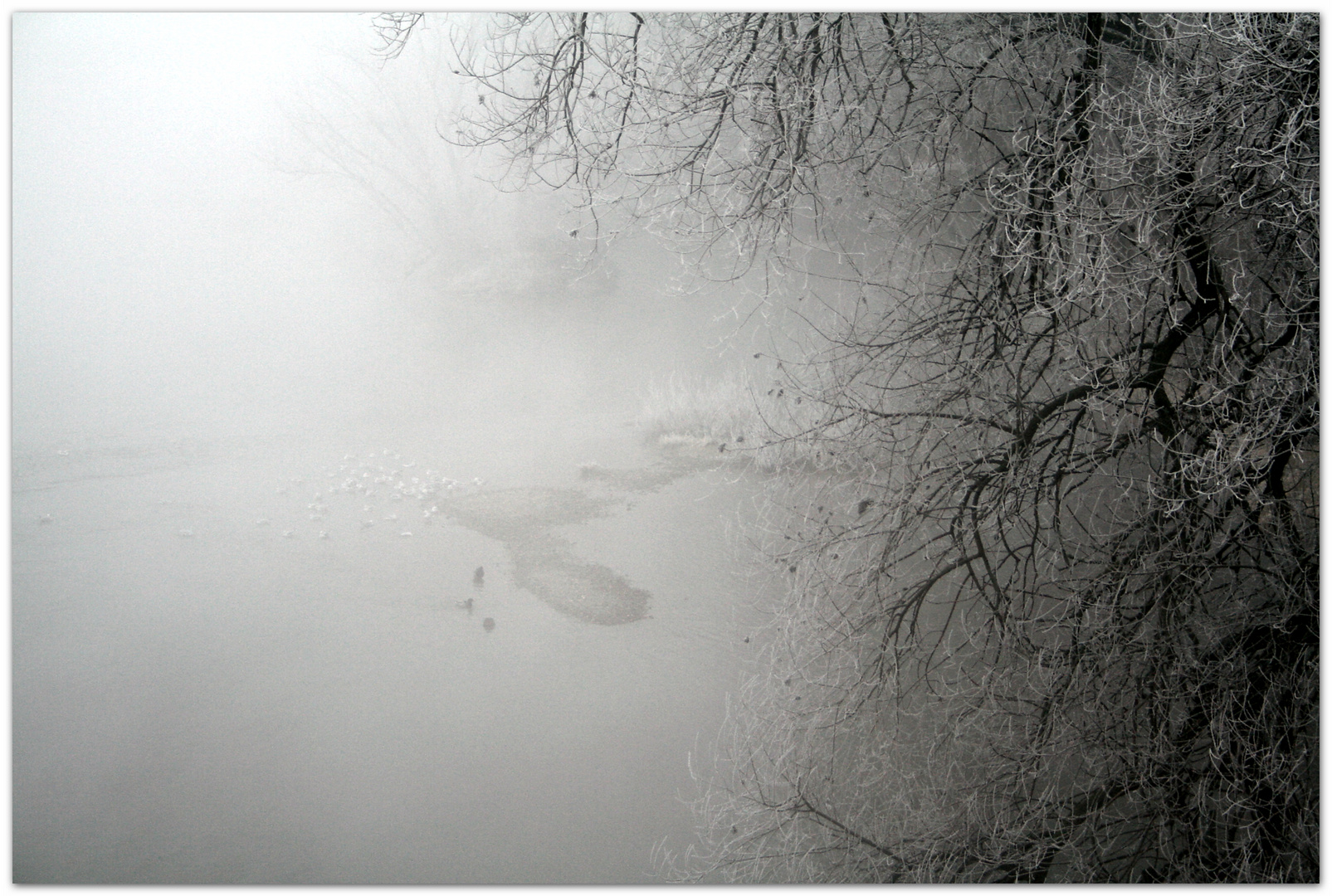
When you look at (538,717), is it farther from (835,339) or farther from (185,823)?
(835,339)

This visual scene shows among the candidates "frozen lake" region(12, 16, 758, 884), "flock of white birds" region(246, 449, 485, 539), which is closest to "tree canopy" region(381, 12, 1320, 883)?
"frozen lake" region(12, 16, 758, 884)

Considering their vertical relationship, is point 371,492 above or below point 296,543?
above

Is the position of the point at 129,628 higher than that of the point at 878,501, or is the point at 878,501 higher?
the point at 878,501

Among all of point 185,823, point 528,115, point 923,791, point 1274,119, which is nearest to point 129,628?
point 185,823

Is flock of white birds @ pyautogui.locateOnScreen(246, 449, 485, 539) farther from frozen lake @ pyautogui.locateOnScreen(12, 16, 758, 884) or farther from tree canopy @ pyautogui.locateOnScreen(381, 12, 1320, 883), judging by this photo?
tree canopy @ pyautogui.locateOnScreen(381, 12, 1320, 883)

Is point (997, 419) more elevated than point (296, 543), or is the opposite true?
point (997, 419)

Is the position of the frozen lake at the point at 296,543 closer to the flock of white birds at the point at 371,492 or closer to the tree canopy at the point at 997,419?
the flock of white birds at the point at 371,492

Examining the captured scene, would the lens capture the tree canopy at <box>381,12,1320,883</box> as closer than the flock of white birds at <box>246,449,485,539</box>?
Yes

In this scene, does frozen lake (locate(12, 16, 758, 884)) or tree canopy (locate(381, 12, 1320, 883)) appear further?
frozen lake (locate(12, 16, 758, 884))

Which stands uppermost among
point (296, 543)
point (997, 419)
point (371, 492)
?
point (997, 419)

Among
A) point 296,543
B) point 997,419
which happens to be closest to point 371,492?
point 296,543

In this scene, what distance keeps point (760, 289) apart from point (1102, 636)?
1.10 meters

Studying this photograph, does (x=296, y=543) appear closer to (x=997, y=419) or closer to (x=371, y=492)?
Result: (x=371, y=492)

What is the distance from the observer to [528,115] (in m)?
2.47
